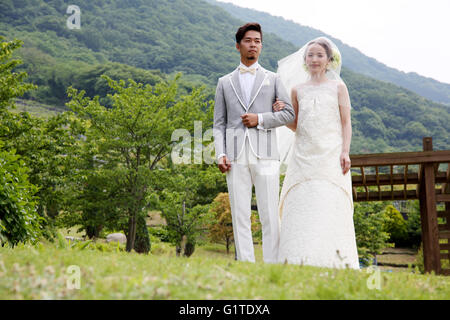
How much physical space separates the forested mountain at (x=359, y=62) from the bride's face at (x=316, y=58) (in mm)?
125089

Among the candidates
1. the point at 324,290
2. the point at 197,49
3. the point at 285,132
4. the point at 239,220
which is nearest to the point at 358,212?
the point at 285,132

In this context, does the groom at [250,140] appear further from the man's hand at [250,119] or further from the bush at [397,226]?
the bush at [397,226]

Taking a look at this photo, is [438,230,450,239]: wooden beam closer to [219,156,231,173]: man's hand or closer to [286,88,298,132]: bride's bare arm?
[286,88,298,132]: bride's bare arm

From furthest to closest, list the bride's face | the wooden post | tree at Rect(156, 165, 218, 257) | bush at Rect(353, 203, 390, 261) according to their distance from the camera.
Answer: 1. bush at Rect(353, 203, 390, 261)
2. tree at Rect(156, 165, 218, 257)
3. the wooden post
4. the bride's face

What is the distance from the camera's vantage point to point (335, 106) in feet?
17.1

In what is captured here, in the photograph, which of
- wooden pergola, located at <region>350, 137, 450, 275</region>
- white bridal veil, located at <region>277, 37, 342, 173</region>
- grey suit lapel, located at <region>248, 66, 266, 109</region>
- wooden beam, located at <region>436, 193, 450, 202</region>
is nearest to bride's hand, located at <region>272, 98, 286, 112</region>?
grey suit lapel, located at <region>248, 66, 266, 109</region>

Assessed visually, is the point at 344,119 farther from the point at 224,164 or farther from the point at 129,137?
the point at 129,137

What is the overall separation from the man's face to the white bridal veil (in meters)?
0.74

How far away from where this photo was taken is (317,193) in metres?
4.95

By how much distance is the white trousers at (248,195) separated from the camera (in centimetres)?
478

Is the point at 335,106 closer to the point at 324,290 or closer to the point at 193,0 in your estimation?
the point at 324,290

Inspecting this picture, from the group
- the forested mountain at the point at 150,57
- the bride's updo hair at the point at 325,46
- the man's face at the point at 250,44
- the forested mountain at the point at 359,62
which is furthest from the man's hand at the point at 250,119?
the forested mountain at the point at 359,62

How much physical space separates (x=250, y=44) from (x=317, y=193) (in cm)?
179

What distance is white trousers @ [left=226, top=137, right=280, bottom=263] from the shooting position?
4.78 meters
